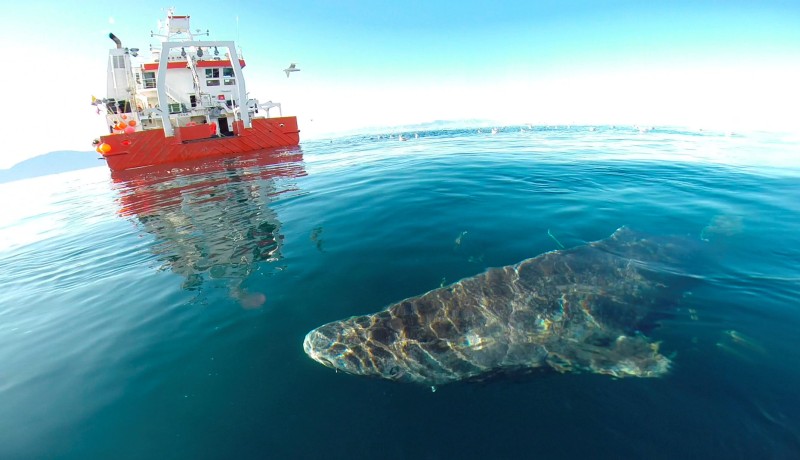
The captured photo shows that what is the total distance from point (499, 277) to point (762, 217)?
848 centimetres

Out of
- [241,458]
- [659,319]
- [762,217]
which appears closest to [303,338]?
[241,458]

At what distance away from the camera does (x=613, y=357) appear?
4219 mm

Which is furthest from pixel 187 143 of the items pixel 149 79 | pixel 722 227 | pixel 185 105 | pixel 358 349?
pixel 722 227

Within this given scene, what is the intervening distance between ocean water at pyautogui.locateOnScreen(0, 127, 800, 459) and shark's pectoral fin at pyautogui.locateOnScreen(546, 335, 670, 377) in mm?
158

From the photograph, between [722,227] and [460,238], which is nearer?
[460,238]

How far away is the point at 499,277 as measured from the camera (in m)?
5.57

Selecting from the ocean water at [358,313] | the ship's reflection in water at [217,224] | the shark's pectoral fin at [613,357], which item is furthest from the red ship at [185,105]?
the shark's pectoral fin at [613,357]

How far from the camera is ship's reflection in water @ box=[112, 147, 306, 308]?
6.73 metres

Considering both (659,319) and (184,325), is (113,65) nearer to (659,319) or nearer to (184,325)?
(184,325)

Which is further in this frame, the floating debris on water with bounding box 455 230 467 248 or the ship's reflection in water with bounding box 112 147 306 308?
the floating debris on water with bounding box 455 230 467 248

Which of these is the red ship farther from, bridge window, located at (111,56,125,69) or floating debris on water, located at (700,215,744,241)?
floating debris on water, located at (700,215,744,241)

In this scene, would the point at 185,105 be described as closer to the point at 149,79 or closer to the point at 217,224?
the point at 149,79

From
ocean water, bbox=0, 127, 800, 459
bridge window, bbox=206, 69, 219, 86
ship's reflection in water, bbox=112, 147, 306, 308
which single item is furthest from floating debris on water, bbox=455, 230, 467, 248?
bridge window, bbox=206, 69, 219, 86

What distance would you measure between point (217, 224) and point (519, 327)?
9545mm
